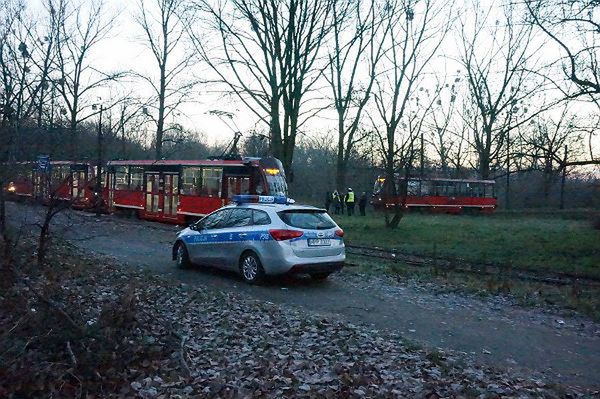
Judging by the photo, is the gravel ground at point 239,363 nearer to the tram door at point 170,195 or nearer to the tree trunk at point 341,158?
the tram door at point 170,195

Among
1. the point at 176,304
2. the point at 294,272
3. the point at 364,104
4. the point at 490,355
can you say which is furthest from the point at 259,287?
the point at 364,104

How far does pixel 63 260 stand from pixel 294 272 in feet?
17.3

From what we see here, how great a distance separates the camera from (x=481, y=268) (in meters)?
15.6

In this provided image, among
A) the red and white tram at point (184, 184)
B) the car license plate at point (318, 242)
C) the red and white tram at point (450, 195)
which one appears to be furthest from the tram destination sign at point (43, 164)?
the red and white tram at point (450, 195)

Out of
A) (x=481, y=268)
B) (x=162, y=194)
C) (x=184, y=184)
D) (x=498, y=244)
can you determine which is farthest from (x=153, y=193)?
(x=481, y=268)

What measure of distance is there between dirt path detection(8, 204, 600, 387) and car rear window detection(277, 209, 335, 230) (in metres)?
1.25

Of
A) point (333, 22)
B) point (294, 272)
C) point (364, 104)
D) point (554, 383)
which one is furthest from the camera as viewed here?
point (364, 104)

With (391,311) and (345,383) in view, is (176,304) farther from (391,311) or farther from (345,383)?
(345,383)

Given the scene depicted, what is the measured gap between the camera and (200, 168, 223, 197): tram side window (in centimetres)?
2453

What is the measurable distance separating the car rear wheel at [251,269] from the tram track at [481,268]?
496 centimetres

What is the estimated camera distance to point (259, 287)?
11641mm

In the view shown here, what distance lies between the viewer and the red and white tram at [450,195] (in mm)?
46375

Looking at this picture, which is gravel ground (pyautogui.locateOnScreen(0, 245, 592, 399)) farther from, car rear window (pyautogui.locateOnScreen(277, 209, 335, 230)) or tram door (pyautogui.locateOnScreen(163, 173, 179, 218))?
tram door (pyautogui.locateOnScreen(163, 173, 179, 218))

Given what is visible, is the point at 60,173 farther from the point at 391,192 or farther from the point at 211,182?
the point at 391,192
